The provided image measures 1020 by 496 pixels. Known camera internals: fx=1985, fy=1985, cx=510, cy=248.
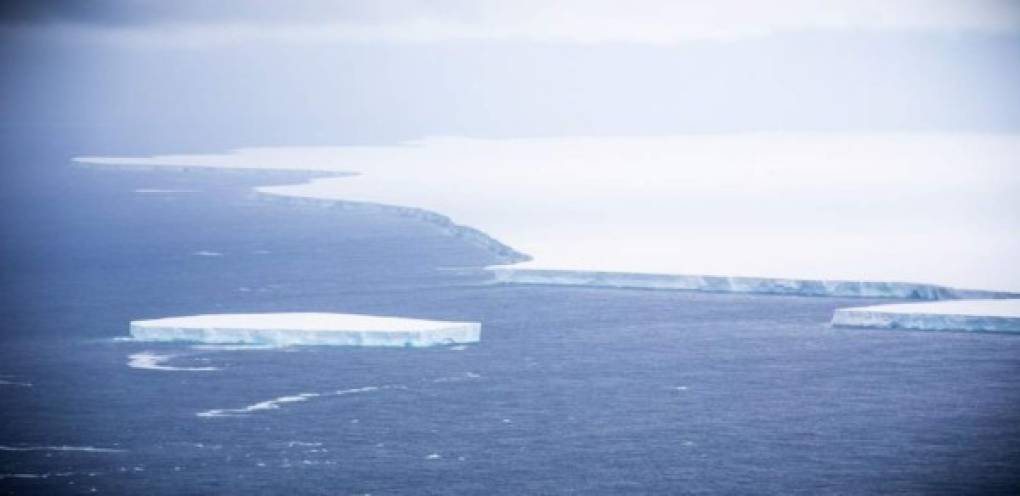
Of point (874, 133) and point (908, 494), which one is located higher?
point (874, 133)

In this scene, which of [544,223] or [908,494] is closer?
[908,494]

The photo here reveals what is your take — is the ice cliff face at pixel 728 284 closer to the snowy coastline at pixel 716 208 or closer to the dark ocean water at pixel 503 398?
the snowy coastline at pixel 716 208

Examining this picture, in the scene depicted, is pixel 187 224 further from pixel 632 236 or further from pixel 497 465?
pixel 497 465

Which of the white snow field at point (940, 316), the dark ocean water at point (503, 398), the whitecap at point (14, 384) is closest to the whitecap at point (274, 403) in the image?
the dark ocean water at point (503, 398)

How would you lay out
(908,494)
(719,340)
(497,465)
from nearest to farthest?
1. (908,494)
2. (497,465)
3. (719,340)

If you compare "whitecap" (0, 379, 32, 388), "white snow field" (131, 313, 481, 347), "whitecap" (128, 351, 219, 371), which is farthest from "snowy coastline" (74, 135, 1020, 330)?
"whitecap" (0, 379, 32, 388)

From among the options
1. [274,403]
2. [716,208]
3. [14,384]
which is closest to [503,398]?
[274,403]

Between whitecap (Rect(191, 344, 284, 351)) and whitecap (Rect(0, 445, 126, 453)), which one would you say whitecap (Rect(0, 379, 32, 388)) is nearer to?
whitecap (Rect(191, 344, 284, 351))

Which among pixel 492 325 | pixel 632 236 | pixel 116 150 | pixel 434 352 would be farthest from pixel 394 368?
pixel 116 150

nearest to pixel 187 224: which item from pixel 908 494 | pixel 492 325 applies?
pixel 492 325

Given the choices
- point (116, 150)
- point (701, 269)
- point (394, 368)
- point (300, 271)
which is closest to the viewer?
point (394, 368)
